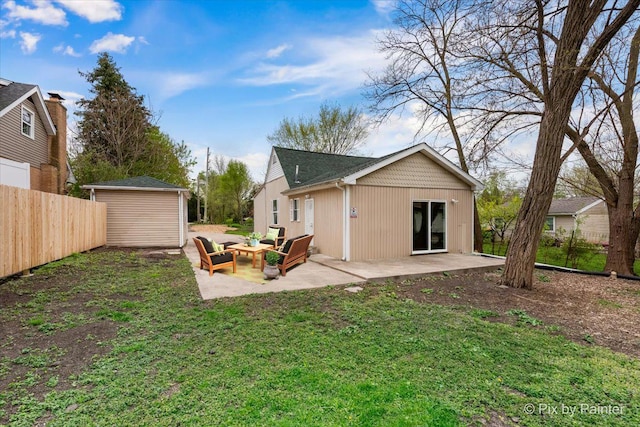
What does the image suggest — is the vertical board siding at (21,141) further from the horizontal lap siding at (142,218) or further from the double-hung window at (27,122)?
the horizontal lap siding at (142,218)

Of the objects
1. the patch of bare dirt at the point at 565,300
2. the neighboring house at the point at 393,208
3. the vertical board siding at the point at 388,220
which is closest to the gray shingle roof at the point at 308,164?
the neighboring house at the point at 393,208

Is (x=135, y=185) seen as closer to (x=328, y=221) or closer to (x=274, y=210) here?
(x=274, y=210)

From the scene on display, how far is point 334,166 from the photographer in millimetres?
16125

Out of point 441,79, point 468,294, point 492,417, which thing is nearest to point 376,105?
point 441,79

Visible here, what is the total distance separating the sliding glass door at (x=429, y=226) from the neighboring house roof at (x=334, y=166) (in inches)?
59.5

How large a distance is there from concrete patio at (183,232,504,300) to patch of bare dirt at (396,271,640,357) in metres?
0.69

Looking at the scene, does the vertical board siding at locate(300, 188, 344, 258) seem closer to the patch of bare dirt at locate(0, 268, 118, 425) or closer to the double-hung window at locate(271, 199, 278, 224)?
the double-hung window at locate(271, 199, 278, 224)

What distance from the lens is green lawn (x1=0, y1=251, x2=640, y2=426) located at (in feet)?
7.46

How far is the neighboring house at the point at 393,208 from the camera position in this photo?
31.0ft

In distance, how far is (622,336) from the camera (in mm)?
3973

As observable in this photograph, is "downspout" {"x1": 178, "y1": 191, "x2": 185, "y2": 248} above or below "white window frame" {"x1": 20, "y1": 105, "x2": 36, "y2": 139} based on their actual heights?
below

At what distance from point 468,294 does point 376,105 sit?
8.93 metres

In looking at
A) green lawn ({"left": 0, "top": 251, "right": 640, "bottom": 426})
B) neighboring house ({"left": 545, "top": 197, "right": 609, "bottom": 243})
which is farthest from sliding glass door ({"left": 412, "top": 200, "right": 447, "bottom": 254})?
neighboring house ({"left": 545, "top": 197, "right": 609, "bottom": 243})

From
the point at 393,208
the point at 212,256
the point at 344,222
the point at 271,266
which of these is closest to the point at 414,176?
the point at 393,208
